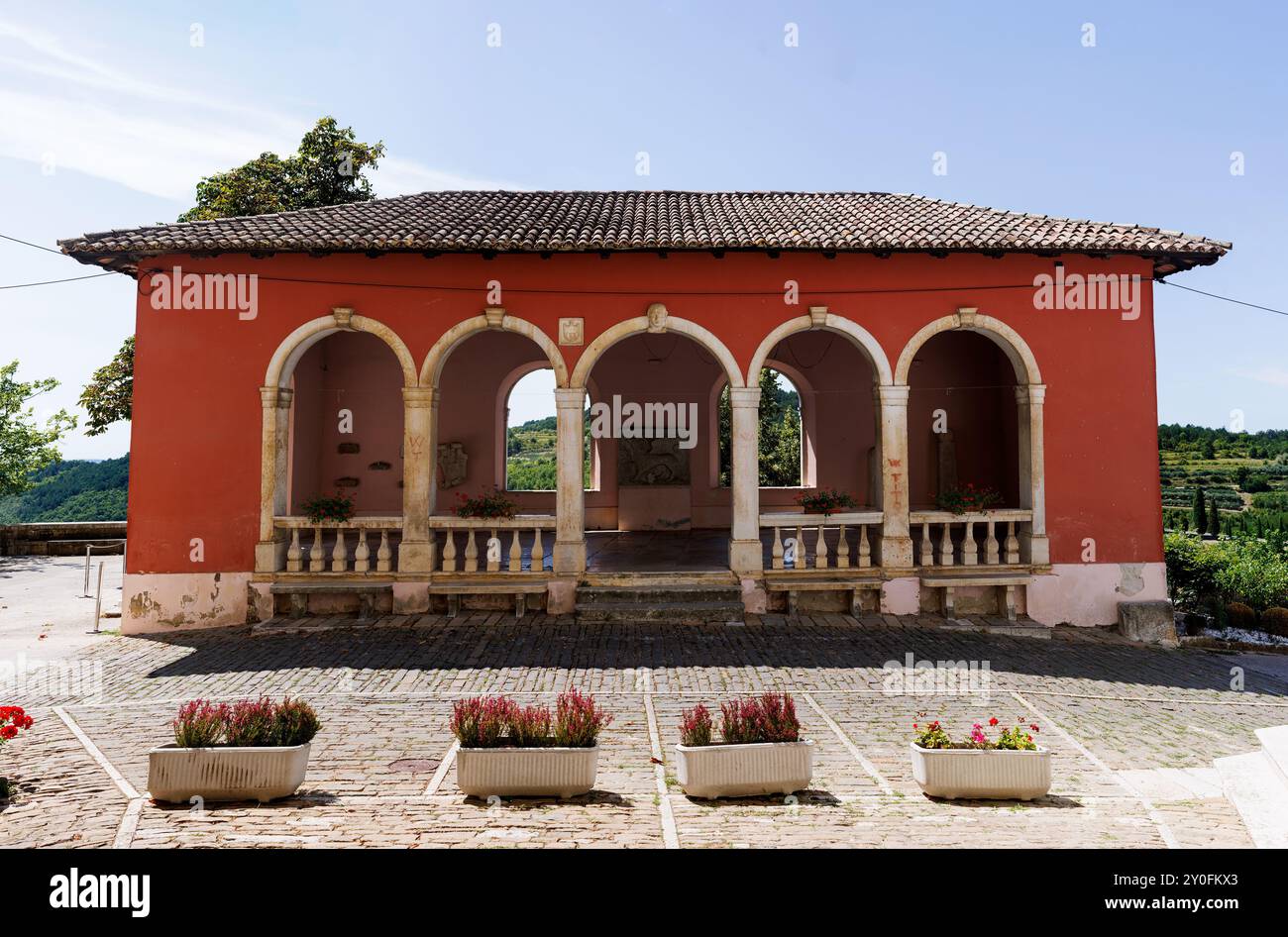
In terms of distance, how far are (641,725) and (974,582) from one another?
5856 mm

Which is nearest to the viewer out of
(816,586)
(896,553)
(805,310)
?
(816,586)

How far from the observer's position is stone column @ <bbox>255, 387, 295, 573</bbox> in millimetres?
9617

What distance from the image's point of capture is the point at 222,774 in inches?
173

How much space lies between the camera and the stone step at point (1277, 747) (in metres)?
4.40

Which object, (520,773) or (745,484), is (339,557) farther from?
(520,773)

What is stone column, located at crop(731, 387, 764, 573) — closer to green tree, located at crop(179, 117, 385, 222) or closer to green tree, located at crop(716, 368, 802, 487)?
green tree, located at crop(179, 117, 385, 222)

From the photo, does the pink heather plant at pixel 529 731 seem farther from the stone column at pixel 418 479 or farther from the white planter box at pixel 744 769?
the stone column at pixel 418 479

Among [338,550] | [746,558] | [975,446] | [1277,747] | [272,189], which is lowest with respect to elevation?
[1277,747]

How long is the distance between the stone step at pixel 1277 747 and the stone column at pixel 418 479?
8.74 metres

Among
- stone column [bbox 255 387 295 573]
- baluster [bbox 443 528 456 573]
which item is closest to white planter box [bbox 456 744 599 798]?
baluster [bbox 443 528 456 573]

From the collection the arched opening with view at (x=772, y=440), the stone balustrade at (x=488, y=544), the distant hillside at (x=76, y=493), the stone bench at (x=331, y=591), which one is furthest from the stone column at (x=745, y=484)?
the distant hillside at (x=76, y=493)

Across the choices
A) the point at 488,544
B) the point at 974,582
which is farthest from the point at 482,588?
the point at 974,582

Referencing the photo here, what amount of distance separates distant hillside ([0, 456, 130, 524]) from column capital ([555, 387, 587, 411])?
108 feet
